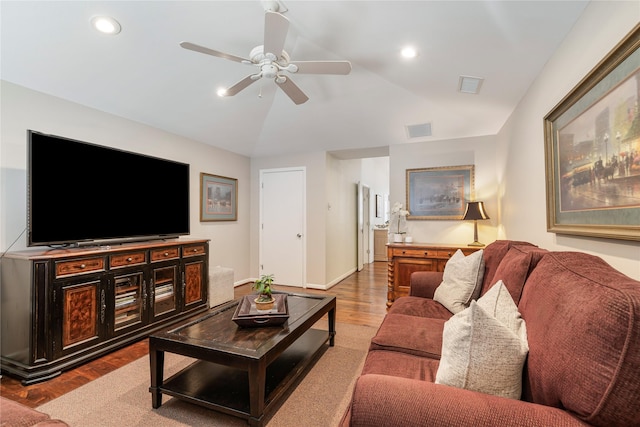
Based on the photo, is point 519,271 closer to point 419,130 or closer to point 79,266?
point 419,130

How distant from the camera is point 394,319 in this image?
2.00 metres

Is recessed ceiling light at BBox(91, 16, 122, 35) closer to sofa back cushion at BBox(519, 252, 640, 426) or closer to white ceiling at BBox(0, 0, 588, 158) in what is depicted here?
white ceiling at BBox(0, 0, 588, 158)

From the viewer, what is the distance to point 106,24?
2.27 metres

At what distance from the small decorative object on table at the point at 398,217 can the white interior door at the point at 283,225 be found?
1519mm

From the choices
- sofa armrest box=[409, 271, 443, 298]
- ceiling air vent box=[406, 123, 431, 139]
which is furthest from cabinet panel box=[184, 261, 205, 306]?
ceiling air vent box=[406, 123, 431, 139]

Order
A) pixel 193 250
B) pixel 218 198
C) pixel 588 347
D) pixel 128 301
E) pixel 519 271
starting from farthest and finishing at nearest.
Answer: pixel 218 198, pixel 193 250, pixel 128 301, pixel 519 271, pixel 588 347

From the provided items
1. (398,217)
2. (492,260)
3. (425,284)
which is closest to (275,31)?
(492,260)

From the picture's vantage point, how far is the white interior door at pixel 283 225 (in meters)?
4.98

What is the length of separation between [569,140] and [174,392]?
110 inches

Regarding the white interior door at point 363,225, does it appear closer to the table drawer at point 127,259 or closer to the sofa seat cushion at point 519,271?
the table drawer at point 127,259

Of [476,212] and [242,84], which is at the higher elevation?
[242,84]

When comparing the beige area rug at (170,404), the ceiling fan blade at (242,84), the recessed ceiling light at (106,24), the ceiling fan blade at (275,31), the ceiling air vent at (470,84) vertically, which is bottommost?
the beige area rug at (170,404)

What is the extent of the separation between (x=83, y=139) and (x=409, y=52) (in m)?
3.21

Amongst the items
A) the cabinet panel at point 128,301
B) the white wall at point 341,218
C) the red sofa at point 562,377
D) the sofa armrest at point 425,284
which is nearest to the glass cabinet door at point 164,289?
the cabinet panel at point 128,301
